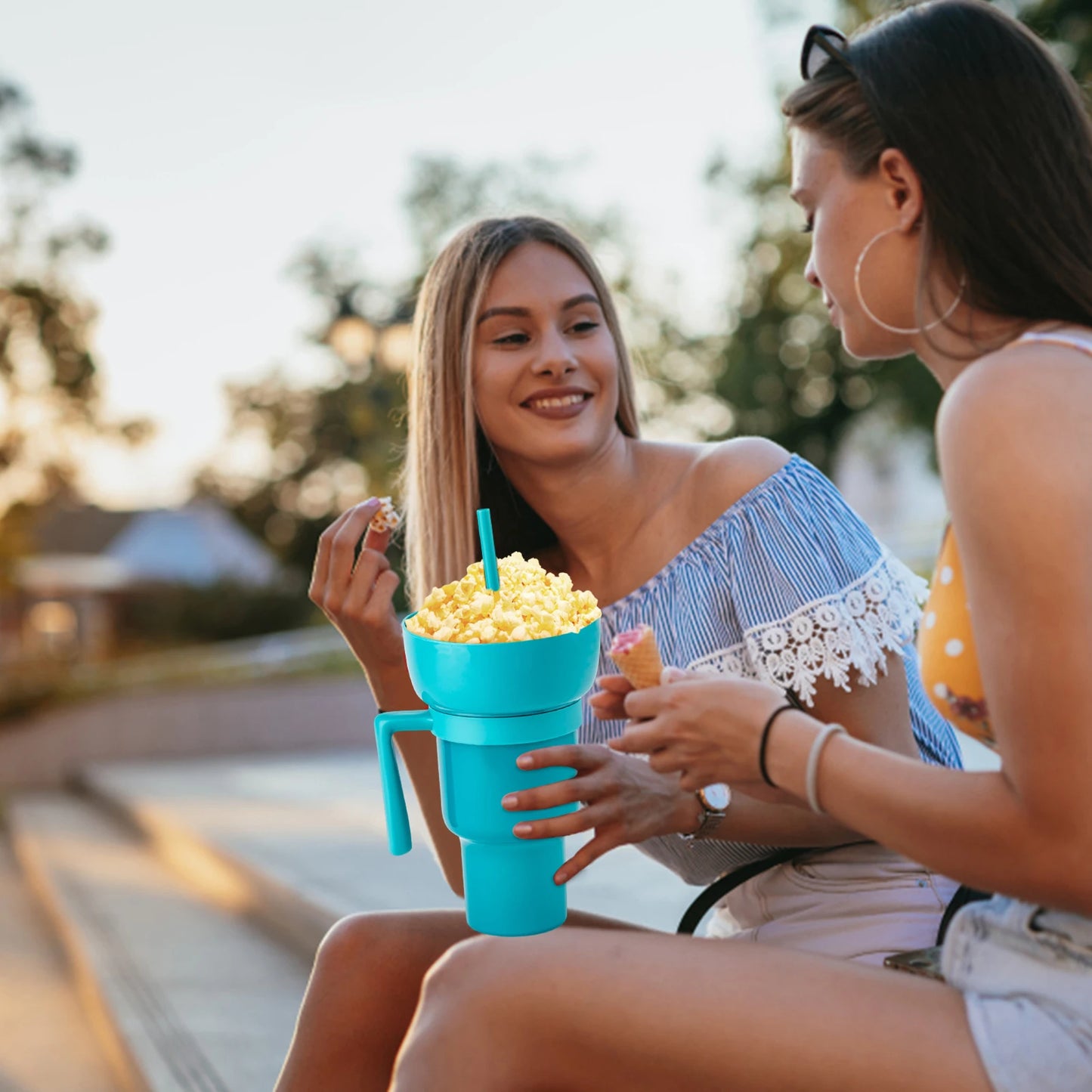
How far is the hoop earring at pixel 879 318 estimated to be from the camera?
49.0 inches

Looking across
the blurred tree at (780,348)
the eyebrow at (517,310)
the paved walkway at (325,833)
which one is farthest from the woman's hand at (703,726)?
the blurred tree at (780,348)

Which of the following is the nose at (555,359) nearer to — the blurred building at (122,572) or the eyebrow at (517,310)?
the eyebrow at (517,310)

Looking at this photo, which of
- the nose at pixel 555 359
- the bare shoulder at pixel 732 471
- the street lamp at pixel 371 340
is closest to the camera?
the bare shoulder at pixel 732 471

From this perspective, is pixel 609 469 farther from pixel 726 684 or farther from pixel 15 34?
pixel 15 34

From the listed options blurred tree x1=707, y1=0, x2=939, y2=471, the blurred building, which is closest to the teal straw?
blurred tree x1=707, y1=0, x2=939, y2=471

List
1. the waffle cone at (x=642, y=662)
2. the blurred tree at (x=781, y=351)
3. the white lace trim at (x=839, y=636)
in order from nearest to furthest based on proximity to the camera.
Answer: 1. the waffle cone at (x=642, y=662)
2. the white lace trim at (x=839, y=636)
3. the blurred tree at (x=781, y=351)

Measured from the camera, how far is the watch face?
164 cm

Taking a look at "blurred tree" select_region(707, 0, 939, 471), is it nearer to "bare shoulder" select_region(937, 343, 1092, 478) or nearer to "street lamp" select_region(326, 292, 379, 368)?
"street lamp" select_region(326, 292, 379, 368)

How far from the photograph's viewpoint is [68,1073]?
3971 mm

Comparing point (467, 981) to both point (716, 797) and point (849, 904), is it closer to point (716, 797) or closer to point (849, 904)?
point (716, 797)

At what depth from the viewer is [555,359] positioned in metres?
2.23

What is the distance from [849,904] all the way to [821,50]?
3.64ft

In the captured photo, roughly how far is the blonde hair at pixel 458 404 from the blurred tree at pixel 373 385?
98 mm

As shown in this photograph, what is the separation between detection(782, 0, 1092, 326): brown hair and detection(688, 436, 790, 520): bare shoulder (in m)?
0.78
